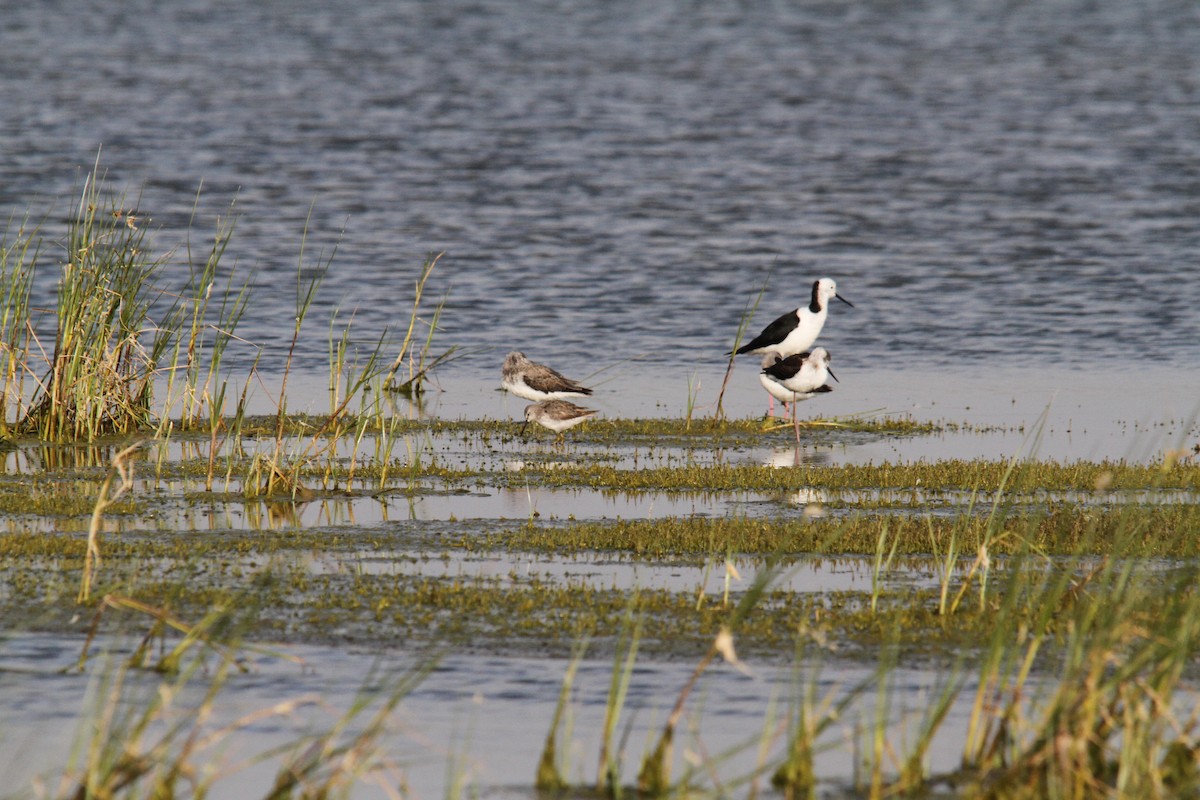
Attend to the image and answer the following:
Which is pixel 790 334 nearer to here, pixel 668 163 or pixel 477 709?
pixel 477 709

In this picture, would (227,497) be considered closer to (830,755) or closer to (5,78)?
(830,755)

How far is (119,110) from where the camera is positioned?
3741 cm

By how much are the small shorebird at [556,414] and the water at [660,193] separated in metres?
1.71

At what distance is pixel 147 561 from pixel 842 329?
1354cm

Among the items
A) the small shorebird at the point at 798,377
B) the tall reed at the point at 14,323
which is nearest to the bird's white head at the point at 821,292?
the small shorebird at the point at 798,377

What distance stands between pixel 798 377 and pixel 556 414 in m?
2.39

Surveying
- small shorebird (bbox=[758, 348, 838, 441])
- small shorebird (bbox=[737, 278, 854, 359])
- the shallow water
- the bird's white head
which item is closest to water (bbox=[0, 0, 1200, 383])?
the bird's white head

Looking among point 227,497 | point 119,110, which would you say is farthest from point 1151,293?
point 119,110

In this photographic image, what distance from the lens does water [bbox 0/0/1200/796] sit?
16875 millimetres

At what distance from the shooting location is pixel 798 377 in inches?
619

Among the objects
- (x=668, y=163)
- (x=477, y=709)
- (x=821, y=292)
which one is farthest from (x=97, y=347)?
(x=668, y=163)

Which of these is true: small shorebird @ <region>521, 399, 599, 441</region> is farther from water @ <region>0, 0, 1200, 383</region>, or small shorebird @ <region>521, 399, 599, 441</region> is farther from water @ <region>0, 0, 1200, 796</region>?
water @ <region>0, 0, 1200, 383</region>

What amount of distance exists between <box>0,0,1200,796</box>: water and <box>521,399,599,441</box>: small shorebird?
5.60ft

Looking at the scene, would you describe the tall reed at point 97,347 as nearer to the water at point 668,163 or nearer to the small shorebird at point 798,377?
the water at point 668,163
